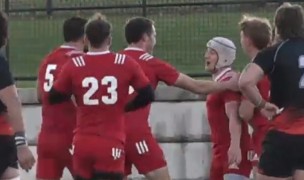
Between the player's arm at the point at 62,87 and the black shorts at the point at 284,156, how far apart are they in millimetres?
1881

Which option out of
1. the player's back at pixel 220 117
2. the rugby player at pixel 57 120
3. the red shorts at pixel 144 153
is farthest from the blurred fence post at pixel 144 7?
the player's back at pixel 220 117

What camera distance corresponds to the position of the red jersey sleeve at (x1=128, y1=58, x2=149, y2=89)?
34.7ft

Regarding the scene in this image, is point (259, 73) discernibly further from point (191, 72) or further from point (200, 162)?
point (191, 72)

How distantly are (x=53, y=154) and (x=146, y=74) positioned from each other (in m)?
1.41

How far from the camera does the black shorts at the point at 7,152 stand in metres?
10.5

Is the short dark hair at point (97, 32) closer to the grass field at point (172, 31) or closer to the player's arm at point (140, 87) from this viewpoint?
the player's arm at point (140, 87)

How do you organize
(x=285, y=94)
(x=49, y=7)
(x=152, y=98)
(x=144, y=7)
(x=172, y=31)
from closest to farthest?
(x=285, y=94)
(x=152, y=98)
(x=144, y=7)
(x=172, y=31)
(x=49, y=7)

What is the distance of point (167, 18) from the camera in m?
16.8

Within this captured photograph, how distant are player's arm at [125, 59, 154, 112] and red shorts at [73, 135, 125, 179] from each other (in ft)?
1.54

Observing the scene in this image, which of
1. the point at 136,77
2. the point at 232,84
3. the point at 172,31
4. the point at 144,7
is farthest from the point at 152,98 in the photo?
the point at 172,31

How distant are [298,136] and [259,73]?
0.64 meters

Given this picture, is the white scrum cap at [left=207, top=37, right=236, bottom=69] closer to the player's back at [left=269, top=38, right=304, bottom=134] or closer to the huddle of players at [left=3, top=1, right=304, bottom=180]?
the huddle of players at [left=3, top=1, right=304, bottom=180]

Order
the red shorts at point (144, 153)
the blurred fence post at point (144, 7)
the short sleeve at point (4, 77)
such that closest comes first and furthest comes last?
the short sleeve at point (4, 77) → the red shorts at point (144, 153) → the blurred fence post at point (144, 7)

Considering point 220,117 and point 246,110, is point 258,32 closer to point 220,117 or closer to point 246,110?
point 246,110
